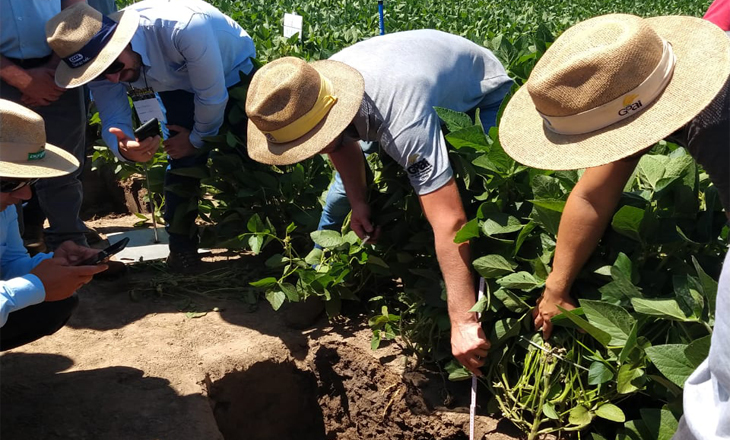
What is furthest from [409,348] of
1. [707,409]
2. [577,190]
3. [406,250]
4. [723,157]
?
[707,409]

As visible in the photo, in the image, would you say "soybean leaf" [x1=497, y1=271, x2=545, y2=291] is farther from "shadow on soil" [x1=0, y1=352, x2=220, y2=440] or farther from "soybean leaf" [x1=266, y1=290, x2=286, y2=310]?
"shadow on soil" [x1=0, y1=352, x2=220, y2=440]

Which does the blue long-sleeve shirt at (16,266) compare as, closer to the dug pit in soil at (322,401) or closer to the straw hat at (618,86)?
the dug pit in soil at (322,401)

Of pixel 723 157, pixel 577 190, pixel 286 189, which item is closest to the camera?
pixel 723 157

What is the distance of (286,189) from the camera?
153 inches

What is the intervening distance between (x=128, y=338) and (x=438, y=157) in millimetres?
1762

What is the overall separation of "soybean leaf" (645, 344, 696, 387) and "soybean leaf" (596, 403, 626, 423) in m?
0.33

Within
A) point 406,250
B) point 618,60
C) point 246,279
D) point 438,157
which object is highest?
point 618,60

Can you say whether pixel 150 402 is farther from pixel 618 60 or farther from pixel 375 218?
pixel 618 60

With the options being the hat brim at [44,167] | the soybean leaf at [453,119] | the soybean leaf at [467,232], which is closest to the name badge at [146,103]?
the hat brim at [44,167]

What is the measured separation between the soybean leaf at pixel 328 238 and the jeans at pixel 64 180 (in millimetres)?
1375

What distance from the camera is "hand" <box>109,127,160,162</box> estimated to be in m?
3.57

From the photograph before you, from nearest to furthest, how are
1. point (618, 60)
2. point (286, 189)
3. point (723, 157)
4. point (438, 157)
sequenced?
point (618, 60) < point (723, 157) < point (438, 157) < point (286, 189)

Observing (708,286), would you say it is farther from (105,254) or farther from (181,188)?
(181,188)

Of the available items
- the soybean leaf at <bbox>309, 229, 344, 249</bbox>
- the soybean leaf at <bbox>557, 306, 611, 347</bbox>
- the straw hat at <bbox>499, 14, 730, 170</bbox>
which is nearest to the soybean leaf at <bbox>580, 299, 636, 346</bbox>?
the soybean leaf at <bbox>557, 306, 611, 347</bbox>
